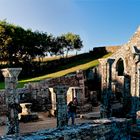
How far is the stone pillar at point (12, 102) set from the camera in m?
19.2

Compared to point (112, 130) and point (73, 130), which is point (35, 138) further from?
point (112, 130)

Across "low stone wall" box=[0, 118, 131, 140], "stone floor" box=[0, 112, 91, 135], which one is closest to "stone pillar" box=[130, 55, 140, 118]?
"stone floor" box=[0, 112, 91, 135]

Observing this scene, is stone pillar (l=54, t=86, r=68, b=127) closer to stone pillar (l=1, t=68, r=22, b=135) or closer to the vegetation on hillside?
stone pillar (l=1, t=68, r=22, b=135)

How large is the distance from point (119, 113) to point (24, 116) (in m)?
6.30

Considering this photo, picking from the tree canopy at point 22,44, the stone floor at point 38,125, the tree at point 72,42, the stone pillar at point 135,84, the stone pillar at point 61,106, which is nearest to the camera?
the stone pillar at point 61,106

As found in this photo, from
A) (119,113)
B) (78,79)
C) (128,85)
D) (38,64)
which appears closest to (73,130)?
(119,113)

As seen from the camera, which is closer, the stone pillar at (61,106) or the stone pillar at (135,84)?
the stone pillar at (61,106)

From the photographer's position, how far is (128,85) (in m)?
28.8

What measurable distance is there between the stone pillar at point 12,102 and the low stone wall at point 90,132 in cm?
622

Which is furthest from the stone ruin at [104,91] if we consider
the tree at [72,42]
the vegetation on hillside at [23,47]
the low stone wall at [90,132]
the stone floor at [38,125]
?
the tree at [72,42]

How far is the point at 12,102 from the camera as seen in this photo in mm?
19297

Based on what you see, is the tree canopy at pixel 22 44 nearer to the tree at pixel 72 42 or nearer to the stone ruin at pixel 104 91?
the tree at pixel 72 42

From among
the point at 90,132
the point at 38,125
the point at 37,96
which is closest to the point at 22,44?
the point at 37,96

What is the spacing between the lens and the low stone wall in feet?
39.9
